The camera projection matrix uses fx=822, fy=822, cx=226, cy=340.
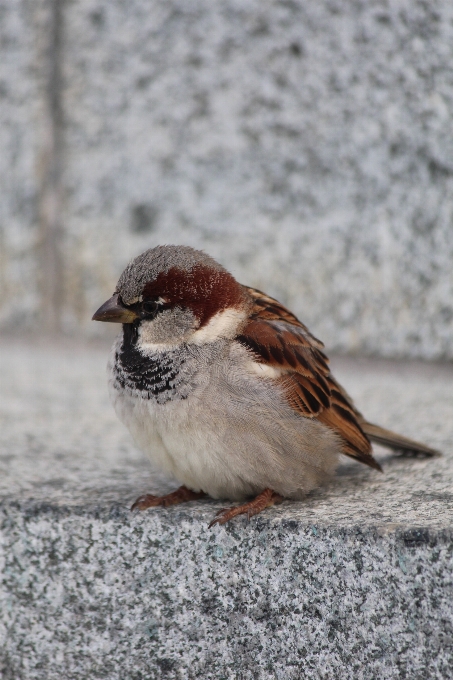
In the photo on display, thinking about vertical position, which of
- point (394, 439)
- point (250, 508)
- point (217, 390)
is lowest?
point (250, 508)

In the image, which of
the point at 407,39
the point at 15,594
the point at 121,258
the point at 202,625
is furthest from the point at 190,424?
the point at 407,39

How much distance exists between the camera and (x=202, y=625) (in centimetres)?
155

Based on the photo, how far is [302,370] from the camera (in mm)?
1769

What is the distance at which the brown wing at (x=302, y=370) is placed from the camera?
173 centimetres

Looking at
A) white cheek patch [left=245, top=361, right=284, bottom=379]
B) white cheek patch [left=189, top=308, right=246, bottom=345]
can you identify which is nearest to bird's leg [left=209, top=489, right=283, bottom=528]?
white cheek patch [left=245, top=361, right=284, bottom=379]

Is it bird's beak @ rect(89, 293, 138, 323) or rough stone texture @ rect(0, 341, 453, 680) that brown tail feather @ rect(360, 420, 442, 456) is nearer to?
rough stone texture @ rect(0, 341, 453, 680)

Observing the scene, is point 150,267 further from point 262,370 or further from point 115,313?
point 262,370

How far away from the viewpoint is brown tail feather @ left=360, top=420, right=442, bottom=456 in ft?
6.45

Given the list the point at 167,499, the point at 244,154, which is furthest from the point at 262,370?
the point at 244,154

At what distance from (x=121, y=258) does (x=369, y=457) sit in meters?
1.22

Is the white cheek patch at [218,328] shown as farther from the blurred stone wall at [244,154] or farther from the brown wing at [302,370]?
the blurred stone wall at [244,154]

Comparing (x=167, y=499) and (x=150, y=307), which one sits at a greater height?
(x=150, y=307)

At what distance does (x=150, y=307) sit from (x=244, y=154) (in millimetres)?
1008

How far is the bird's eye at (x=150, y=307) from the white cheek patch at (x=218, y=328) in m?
0.10
